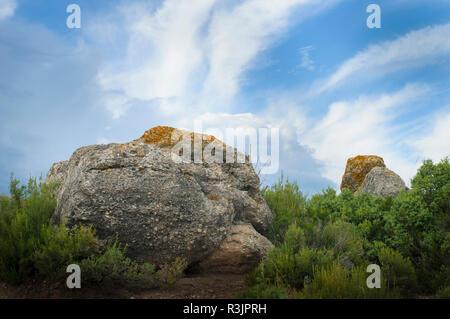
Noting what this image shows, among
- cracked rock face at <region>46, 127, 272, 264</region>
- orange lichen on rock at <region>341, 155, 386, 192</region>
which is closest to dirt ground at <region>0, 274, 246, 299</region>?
cracked rock face at <region>46, 127, 272, 264</region>

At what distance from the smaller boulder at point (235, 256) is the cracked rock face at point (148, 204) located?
14 cm

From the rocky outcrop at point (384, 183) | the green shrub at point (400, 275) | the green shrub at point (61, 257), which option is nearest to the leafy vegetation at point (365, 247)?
the green shrub at point (400, 275)

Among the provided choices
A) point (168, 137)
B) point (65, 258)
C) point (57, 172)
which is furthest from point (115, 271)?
point (57, 172)

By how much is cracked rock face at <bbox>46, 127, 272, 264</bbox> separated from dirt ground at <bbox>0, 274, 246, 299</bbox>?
2.67 ft

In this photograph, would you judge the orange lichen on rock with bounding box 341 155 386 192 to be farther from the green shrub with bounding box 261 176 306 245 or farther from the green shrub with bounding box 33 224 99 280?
the green shrub with bounding box 33 224 99 280

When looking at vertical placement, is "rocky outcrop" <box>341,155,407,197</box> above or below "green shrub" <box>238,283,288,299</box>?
above

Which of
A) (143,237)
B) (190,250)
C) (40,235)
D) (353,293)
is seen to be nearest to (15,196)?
(40,235)

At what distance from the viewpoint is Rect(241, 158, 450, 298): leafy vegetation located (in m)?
5.63

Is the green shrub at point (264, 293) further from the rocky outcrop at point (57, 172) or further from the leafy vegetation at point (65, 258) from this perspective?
the rocky outcrop at point (57, 172)

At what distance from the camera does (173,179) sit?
682cm

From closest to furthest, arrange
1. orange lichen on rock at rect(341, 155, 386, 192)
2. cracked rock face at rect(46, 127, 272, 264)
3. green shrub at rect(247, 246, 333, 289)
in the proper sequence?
green shrub at rect(247, 246, 333, 289) → cracked rock face at rect(46, 127, 272, 264) → orange lichen on rock at rect(341, 155, 386, 192)

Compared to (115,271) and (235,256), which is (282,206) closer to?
(235,256)
